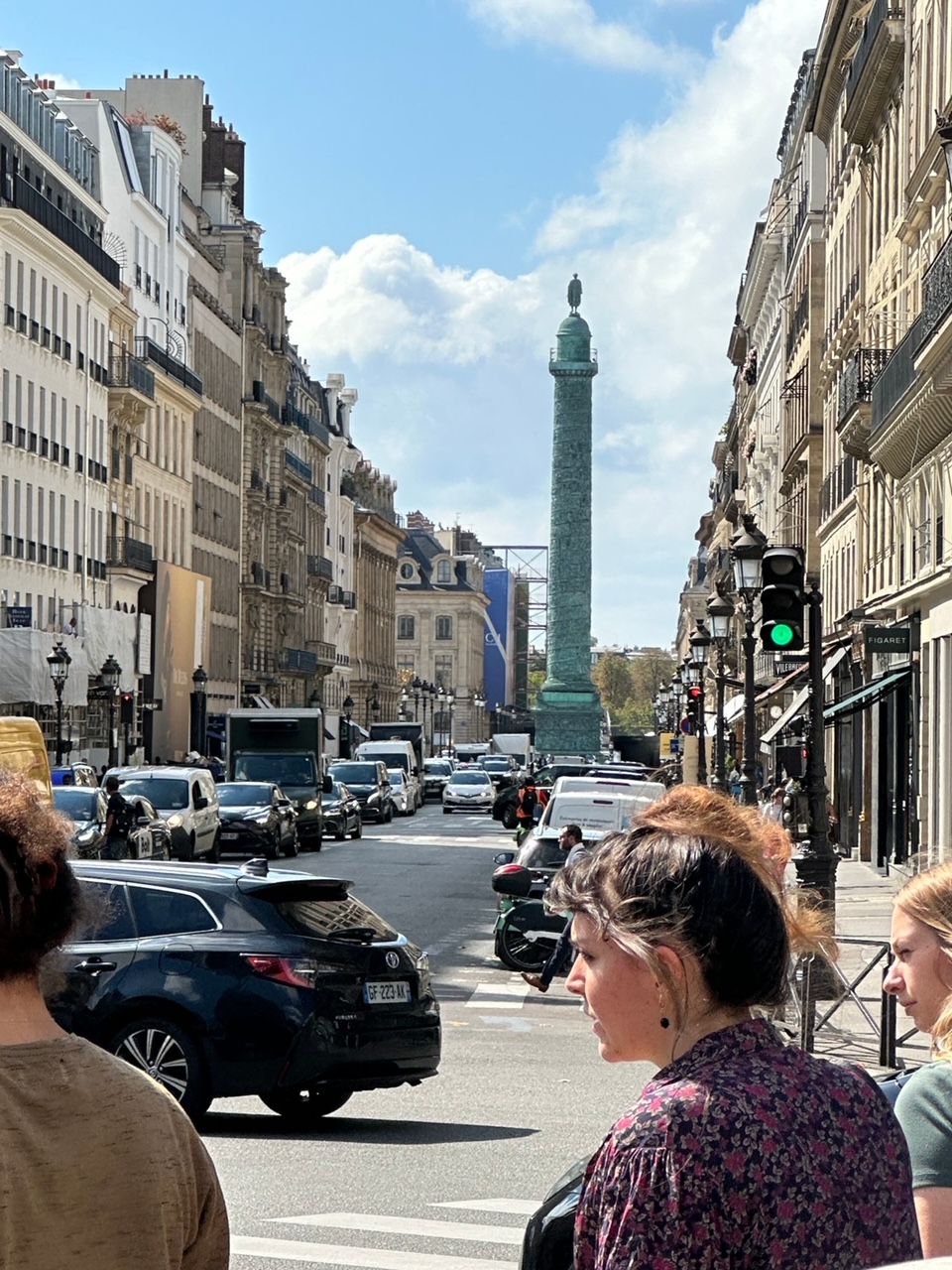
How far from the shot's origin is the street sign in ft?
122

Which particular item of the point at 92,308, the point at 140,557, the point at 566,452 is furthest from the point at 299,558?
the point at 92,308

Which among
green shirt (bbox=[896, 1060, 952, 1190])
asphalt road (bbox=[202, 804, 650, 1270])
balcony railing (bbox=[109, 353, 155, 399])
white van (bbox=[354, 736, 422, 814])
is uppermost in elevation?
balcony railing (bbox=[109, 353, 155, 399])

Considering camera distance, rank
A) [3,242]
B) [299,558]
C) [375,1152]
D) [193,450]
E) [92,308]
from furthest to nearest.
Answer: [299,558], [193,450], [92,308], [3,242], [375,1152]

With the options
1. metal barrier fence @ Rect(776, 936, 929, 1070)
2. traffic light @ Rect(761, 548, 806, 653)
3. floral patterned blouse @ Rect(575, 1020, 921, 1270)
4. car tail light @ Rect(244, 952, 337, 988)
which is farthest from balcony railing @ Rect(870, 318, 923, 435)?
floral patterned blouse @ Rect(575, 1020, 921, 1270)

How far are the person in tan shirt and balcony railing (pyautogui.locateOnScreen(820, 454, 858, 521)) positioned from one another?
45237mm

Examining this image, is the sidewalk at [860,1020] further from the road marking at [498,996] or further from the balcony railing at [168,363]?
the balcony railing at [168,363]

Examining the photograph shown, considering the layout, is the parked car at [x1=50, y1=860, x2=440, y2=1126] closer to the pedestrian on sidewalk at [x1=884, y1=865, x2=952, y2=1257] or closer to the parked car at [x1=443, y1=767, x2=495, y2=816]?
the pedestrian on sidewalk at [x1=884, y1=865, x2=952, y2=1257]

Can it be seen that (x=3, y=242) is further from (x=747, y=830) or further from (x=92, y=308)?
(x=747, y=830)

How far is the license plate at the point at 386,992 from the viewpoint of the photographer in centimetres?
1254

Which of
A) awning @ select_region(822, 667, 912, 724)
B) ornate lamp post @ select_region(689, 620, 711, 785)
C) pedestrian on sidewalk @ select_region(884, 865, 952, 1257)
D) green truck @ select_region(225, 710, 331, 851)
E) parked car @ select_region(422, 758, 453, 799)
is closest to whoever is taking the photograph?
pedestrian on sidewalk @ select_region(884, 865, 952, 1257)

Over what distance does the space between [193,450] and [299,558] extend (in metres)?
25.6

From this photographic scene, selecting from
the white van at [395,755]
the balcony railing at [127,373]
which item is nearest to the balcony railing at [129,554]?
the balcony railing at [127,373]

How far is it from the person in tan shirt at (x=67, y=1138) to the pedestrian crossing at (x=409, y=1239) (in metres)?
5.45

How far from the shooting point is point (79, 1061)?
3.33 m
